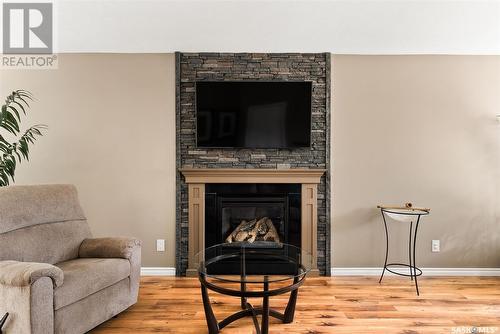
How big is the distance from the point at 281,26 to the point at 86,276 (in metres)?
2.82

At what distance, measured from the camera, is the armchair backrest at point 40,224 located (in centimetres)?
234

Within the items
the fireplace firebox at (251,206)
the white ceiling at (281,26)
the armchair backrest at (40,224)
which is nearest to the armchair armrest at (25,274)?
the armchair backrest at (40,224)

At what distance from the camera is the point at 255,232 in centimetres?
362

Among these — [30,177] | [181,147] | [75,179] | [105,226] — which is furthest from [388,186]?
[30,177]

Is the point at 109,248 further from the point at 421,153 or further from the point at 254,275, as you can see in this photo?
the point at 421,153

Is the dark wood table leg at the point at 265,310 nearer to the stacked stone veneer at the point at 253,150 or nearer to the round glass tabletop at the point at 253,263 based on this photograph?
the round glass tabletop at the point at 253,263

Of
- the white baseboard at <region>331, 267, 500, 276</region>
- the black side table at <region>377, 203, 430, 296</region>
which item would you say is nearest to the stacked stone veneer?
the white baseboard at <region>331, 267, 500, 276</region>

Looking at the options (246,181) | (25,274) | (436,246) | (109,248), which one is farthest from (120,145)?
A: (436,246)

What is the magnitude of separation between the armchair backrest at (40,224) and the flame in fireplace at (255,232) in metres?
1.46

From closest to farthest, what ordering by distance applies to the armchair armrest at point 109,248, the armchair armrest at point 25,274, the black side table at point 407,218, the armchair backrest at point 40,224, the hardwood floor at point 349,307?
the armchair armrest at point 25,274
the armchair backrest at point 40,224
the hardwood floor at point 349,307
the armchair armrest at point 109,248
the black side table at point 407,218

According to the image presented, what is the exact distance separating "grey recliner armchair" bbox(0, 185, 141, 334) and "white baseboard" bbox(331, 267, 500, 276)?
217 centimetres

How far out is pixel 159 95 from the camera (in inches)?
142

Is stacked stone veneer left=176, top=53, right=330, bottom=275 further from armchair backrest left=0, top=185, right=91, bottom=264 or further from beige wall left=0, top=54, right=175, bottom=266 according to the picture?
armchair backrest left=0, top=185, right=91, bottom=264

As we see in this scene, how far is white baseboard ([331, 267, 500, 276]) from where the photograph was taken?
141 inches
